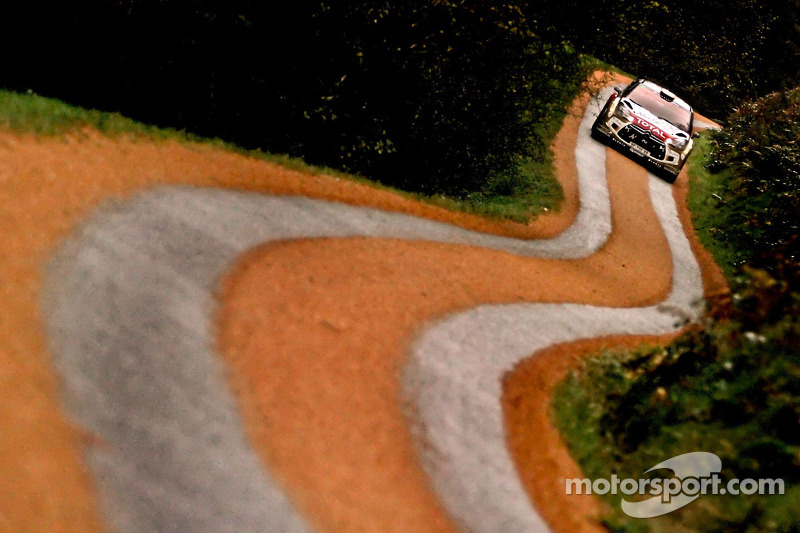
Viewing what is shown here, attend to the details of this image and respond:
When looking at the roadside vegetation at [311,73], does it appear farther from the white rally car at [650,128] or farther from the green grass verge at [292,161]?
the white rally car at [650,128]

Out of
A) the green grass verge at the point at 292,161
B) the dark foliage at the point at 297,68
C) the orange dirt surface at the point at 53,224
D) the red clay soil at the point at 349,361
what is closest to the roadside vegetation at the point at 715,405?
the red clay soil at the point at 349,361

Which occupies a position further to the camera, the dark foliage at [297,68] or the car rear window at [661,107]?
the car rear window at [661,107]

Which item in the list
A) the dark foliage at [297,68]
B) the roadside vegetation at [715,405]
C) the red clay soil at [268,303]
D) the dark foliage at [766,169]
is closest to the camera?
the red clay soil at [268,303]

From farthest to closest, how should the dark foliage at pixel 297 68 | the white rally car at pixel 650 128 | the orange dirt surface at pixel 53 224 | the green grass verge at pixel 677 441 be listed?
the white rally car at pixel 650 128, the dark foliage at pixel 297 68, the green grass verge at pixel 677 441, the orange dirt surface at pixel 53 224

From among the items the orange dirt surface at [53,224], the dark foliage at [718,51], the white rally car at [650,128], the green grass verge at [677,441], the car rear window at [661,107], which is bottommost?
the orange dirt surface at [53,224]

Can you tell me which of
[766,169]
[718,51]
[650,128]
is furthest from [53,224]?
[718,51]

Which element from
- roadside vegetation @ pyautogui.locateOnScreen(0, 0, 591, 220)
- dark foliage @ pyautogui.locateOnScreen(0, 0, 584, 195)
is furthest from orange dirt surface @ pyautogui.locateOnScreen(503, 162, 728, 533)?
dark foliage @ pyautogui.locateOnScreen(0, 0, 584, 195)

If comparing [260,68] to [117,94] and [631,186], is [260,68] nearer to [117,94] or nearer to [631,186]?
[117,94]
